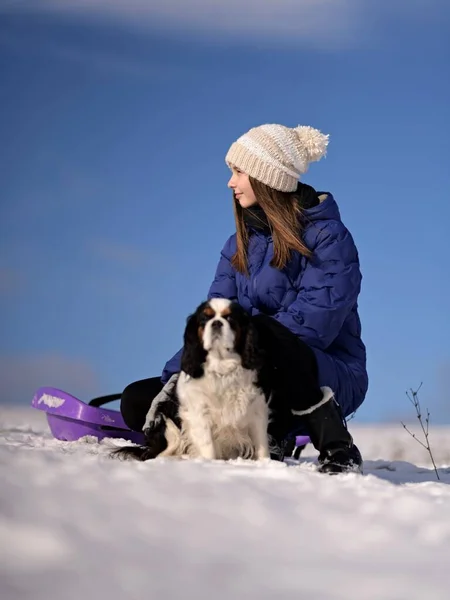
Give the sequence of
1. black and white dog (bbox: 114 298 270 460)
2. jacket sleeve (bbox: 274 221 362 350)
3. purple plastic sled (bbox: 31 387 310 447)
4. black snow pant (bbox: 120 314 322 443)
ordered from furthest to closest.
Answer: purple plastic sled (bbox: 31 387 310 447) → jacket sleeve (bbox: 274 221 362 350) → black snow pant (bbox: 120 314 322 443) → black and white dog (bbox: 114 298 270 460)

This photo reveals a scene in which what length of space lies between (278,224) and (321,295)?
473 mm

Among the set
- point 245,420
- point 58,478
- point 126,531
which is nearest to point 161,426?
point 245,420

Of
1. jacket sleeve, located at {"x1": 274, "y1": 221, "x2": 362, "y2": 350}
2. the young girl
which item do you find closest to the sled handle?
the young girl

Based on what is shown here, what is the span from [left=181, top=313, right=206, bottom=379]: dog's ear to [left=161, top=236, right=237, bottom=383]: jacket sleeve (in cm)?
58

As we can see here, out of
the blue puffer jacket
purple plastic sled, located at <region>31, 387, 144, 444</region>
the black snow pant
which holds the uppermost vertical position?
the blue puffer jacket

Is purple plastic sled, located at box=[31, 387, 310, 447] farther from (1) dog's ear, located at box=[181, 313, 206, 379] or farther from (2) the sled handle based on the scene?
(1) dog's ear, located at box=[181, 313, 206, 379]

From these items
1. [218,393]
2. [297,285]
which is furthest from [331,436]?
[297,285]

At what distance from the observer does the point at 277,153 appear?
434 cm

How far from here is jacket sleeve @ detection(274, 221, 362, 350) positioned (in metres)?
4.07

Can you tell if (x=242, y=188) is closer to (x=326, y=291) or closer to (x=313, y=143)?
(x=313, y=143)

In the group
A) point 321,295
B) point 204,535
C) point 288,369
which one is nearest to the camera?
point 204,535

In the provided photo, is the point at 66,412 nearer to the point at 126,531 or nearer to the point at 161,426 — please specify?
the point at 161,426

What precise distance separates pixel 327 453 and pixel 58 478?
1878mm

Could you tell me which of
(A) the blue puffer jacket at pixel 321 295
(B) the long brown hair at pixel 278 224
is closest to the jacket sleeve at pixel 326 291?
(A) the blue puffer jacket at pixel 321 295
